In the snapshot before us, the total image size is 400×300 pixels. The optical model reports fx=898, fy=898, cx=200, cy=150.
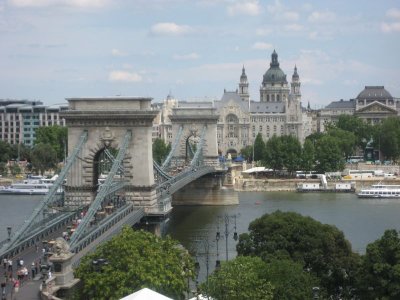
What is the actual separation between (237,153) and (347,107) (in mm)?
37367

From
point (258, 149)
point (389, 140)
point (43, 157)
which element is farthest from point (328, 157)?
point (43, 157)

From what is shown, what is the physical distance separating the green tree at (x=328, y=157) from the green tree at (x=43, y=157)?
3320cm

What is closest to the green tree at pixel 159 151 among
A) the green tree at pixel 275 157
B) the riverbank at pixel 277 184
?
the green tree at pixel 275 157

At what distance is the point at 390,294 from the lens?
31.7 metres

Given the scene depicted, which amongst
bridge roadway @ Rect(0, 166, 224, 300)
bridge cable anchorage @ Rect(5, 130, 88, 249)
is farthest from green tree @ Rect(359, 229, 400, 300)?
bridge cable anchorage @ Rect(5, 130, 88, 249)

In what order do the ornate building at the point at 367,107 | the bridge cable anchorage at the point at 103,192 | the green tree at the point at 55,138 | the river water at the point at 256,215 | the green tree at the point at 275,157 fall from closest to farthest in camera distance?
the bridge cable anchorage at the point at 103,192 < the river water at the point at 256,215 < the green tree at the point at 275,157 < the green tree at the point at 55,138 < the ornate building at the point at 367,107

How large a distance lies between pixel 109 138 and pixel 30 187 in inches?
1889

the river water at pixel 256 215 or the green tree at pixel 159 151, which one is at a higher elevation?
the green tree at pixel 159 151

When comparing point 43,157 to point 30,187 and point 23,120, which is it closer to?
point 30,187

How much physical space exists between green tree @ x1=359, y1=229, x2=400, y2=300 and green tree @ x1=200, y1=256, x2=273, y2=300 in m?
3.83

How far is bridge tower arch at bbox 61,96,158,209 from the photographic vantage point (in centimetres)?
5181

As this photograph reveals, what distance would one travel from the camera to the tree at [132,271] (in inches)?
1168

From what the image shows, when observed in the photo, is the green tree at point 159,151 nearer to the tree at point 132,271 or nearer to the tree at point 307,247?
the tree at point 307,247

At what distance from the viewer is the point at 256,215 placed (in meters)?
73.1
